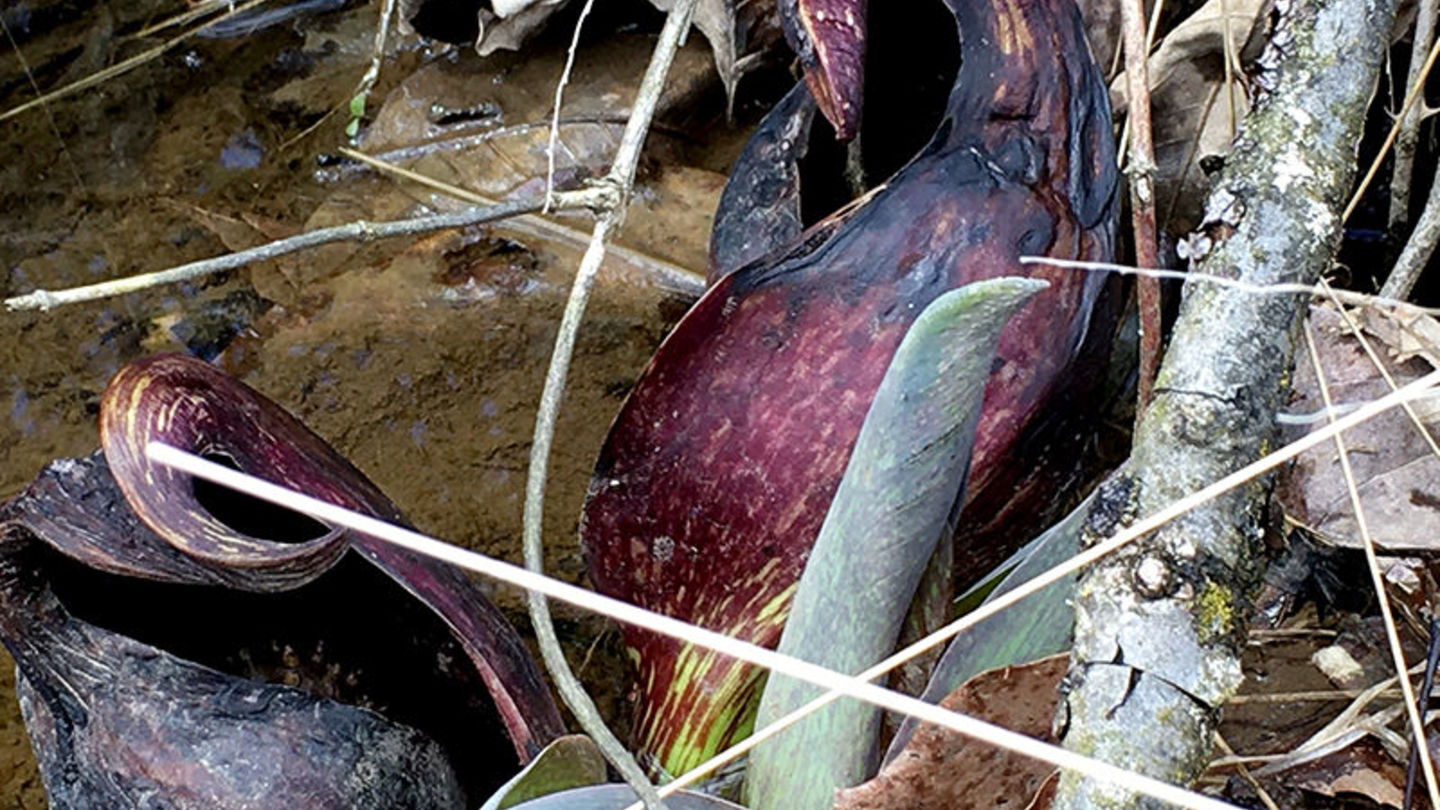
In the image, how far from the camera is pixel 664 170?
1141 millimetres

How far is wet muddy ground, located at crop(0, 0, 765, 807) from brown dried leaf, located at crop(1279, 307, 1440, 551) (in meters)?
0.39

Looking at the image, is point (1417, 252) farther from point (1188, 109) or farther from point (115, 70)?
point (115, 70)

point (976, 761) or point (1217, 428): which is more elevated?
point (1217, 428)

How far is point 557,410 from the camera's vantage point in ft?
2.29

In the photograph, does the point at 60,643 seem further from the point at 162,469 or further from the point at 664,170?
the point at 664,170

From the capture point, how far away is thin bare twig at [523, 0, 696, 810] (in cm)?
57

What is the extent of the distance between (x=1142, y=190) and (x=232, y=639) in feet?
1.51

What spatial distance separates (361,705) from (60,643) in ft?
0.45

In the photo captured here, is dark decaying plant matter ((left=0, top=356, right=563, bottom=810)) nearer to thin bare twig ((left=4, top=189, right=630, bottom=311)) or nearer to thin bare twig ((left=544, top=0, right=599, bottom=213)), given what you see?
thin bare twig ((left=4, top=189, right=630, bottom=311))

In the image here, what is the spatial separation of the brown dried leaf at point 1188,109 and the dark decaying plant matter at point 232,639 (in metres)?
0.50

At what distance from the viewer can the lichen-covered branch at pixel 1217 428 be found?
52 cm

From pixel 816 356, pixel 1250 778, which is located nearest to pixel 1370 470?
pixel 1250 778

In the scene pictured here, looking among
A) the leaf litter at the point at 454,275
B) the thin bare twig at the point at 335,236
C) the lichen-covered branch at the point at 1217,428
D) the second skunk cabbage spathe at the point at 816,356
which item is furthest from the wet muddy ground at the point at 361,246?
the lichen-covered branch at the point at 1217,428

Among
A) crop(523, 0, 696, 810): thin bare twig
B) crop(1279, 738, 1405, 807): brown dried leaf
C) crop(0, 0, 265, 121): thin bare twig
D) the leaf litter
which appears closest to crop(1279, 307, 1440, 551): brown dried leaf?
the leaf litter
